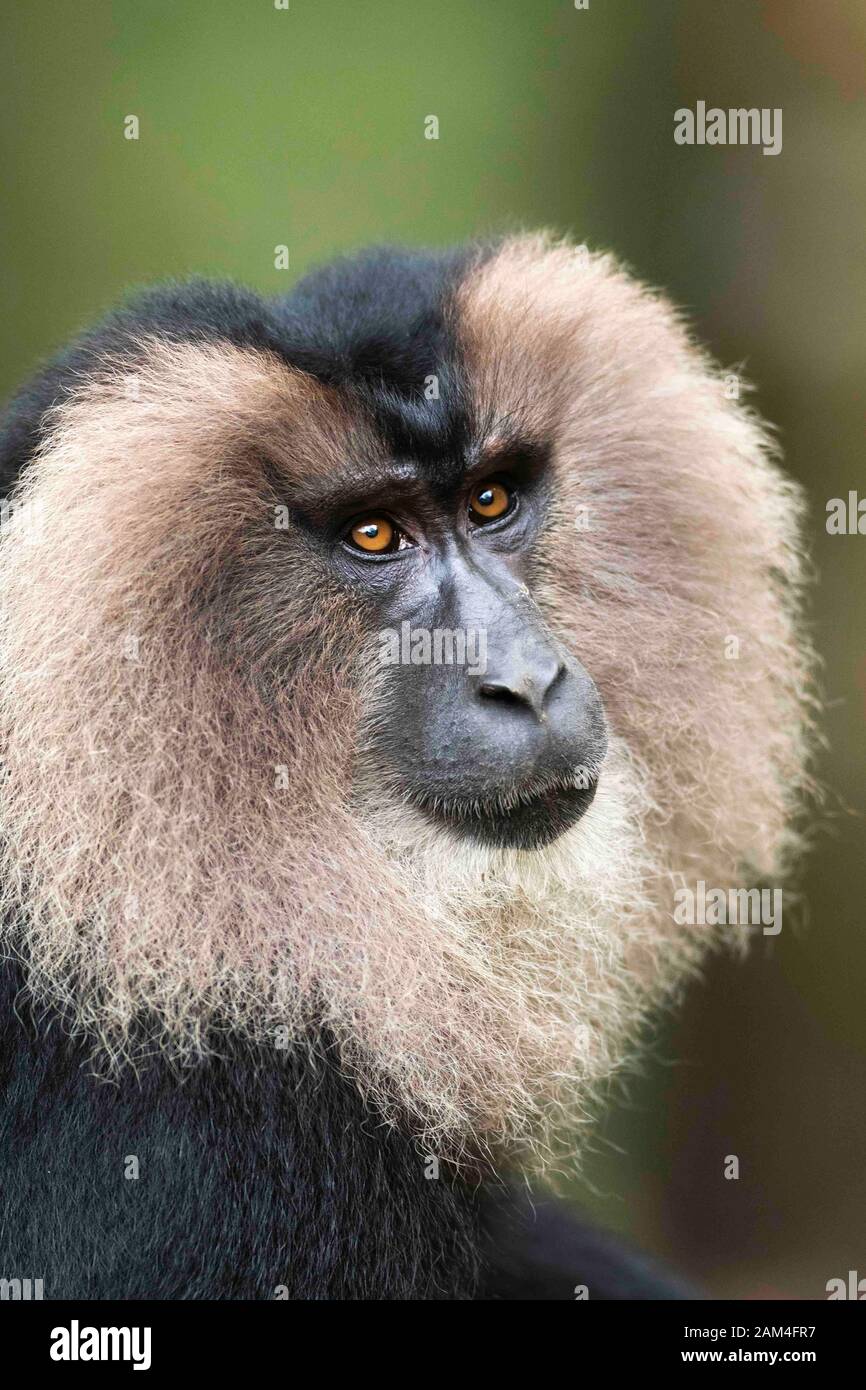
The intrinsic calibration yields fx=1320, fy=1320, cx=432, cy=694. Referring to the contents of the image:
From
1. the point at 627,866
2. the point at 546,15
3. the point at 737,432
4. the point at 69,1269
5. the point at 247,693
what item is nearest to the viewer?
Result: the point at 69,1269

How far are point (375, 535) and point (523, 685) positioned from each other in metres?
0.57

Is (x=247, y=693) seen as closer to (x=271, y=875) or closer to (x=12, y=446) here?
(x=271, y=875)

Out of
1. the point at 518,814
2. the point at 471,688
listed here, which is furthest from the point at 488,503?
the point at 518,814

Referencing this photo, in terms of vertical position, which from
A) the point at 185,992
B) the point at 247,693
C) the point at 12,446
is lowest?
the point at 185,992

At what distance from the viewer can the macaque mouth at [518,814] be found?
289cm

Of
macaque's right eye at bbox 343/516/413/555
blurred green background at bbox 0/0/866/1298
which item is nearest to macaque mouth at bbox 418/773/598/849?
macaque's right eye at bbox 343/516/413/555

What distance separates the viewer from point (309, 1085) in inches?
108

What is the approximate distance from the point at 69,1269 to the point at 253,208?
4.79 meters

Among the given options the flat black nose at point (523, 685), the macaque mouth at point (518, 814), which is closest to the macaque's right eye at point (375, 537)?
the flat black nose at point (523, 685)

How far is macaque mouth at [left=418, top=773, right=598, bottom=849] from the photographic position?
9.50 ft

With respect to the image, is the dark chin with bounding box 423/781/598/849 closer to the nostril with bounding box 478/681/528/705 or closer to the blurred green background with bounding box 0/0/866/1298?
the nostril with bounding box 478/681/528/705

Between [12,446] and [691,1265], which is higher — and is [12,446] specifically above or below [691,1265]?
above

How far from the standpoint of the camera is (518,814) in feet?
9.63
